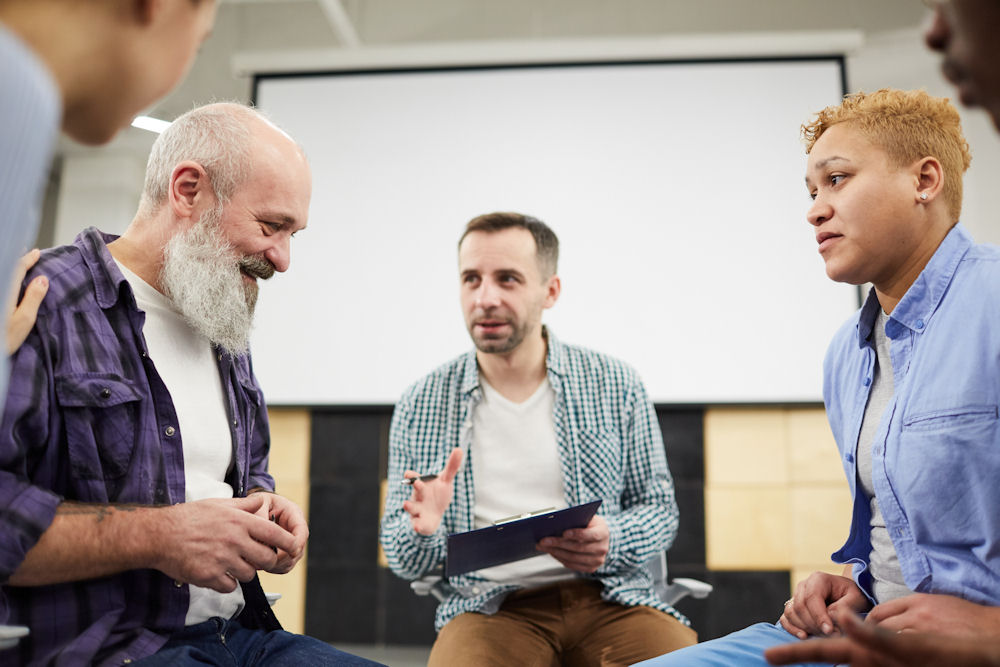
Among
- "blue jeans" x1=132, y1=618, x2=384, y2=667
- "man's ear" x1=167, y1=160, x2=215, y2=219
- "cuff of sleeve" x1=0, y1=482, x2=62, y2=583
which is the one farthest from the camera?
"man's ear" x1=167, y1=160, x2=215, y2=219

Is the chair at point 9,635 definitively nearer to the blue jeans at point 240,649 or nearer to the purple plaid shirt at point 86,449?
the purple plaid shirt at point 86,449

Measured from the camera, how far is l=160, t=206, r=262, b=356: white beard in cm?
172

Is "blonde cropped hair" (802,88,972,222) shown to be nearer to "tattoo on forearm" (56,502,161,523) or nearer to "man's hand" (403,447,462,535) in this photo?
"man's hand" (403,447,462,535)

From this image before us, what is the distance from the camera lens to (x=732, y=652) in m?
1.58

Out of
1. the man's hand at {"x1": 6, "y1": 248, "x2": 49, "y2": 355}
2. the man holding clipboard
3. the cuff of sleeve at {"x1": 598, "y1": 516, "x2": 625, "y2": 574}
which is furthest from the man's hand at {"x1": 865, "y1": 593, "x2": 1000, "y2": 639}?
the man's hand at {"x1": 6, "y1": 248, "x2": 49, "y2": 355}

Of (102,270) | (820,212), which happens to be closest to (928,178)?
(820,212)

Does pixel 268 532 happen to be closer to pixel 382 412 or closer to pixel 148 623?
pixel 148 623

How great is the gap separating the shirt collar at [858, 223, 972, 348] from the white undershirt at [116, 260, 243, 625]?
1477 mm

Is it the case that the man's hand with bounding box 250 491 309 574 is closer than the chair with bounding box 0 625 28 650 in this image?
No

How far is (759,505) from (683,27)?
9.82 feet

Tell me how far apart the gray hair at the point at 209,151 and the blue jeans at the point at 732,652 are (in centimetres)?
141

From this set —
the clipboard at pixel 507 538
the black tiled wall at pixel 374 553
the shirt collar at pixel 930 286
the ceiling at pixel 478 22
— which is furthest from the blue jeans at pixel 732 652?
the ceiling at pixel 478 22

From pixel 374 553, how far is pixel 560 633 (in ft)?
6.94

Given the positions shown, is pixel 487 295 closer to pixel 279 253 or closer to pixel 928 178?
pixel 279 253
